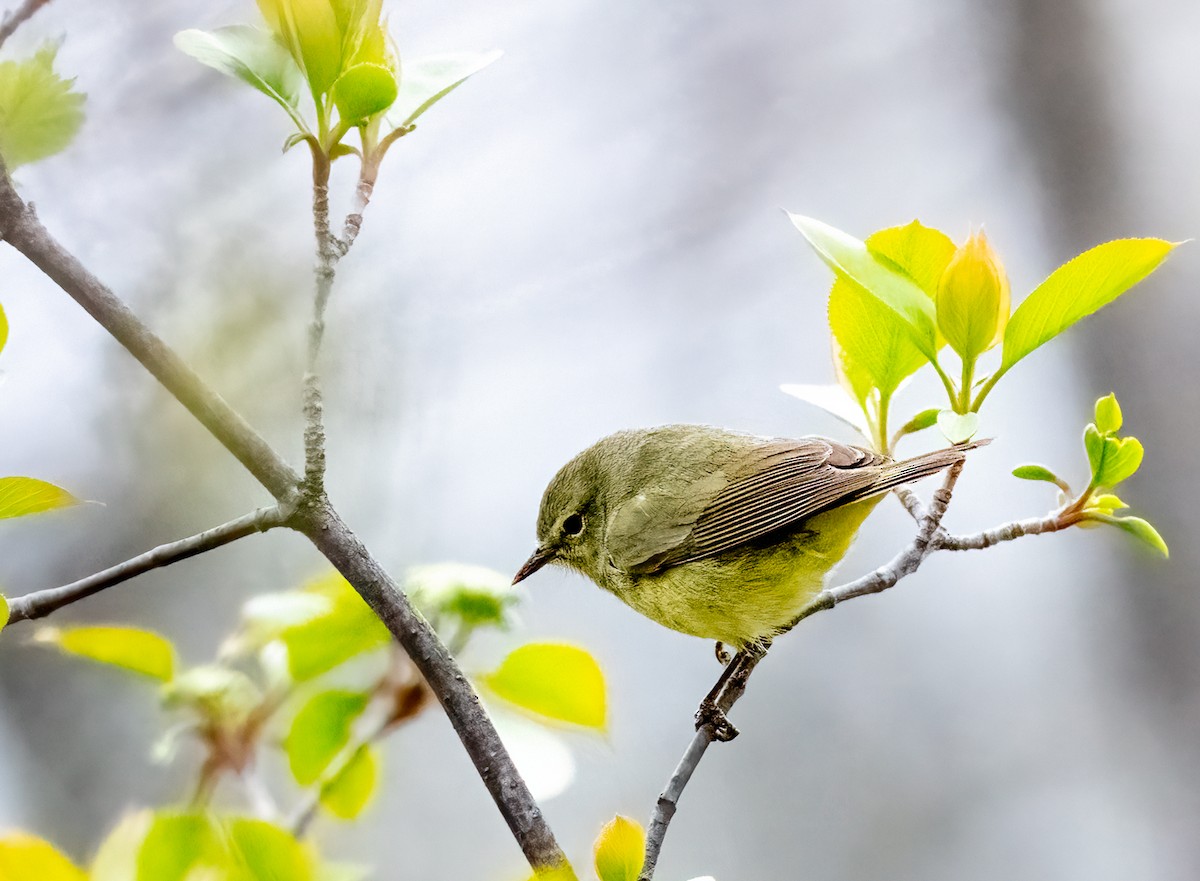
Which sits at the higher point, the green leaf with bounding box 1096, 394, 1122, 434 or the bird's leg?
the green leaf with bounding box 1096, 394, 1122, 434

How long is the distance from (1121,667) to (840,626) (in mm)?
446

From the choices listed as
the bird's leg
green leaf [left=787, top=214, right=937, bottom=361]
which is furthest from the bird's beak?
green leaf [left=787, top=214, right=937, bottom=361]

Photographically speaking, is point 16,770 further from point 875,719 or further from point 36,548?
point 875,719

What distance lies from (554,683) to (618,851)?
0.07m

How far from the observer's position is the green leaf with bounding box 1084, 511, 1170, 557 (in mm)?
397

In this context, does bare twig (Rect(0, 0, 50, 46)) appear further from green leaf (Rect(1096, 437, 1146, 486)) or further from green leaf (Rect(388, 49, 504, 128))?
green leaf (Rect(1096, 437, 1146, 486))

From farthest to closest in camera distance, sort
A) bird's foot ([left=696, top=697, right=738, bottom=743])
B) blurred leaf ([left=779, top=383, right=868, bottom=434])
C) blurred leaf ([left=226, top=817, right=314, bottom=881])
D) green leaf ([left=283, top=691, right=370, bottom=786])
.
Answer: bird's foot ([left=696, top=697, right=738, bottom=743]) < blurred leaf ([left=779, top=383, right=868, bottom=434]) < green leaf ([left=283, top=691, right=370, bottom=786]) < blurred leaf ([left=226, top=817, right=314, bottom=881])

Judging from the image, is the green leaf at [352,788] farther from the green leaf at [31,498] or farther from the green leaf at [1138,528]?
the green leaf at [1138,528]

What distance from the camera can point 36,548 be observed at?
3.66 feet

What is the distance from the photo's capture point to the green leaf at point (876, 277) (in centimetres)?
34

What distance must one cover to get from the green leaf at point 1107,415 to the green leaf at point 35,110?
1.29 ft

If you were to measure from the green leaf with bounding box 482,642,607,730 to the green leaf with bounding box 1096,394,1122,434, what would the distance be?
0.22 m

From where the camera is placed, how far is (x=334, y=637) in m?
0.38

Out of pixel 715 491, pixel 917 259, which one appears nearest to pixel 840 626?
pixel 715 491
